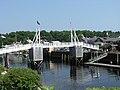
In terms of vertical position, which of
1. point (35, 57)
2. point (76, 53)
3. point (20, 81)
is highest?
point (76, 53)

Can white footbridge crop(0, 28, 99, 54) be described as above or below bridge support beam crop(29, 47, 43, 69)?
above

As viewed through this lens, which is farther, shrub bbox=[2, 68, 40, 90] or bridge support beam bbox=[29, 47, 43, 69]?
bridge support beam bbox=[29, 47, 43, 69]

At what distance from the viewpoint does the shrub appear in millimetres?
21484

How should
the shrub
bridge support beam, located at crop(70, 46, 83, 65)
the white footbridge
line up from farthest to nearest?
bridge support beam, located at crop(70, 46, 83, 65) → the white footbridge → the shrub

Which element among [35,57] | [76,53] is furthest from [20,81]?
[76,53]

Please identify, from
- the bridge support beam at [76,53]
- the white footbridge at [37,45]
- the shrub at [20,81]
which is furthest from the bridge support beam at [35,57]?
the shrub at [20,81]

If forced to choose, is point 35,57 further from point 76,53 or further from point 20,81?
point 20,81

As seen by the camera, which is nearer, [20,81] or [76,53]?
[20,81]

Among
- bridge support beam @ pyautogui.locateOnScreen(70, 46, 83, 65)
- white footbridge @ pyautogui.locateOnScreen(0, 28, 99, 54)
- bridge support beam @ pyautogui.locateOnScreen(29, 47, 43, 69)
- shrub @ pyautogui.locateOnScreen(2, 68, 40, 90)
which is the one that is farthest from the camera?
bridge support beam @ pyautogui.locateOnScreen(70, 46, 83, 65)

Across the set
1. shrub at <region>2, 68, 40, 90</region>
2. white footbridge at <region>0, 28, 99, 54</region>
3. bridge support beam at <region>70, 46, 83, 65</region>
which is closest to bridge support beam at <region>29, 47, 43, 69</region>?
white footbridge at <region>0, 28, 99, 54</region>

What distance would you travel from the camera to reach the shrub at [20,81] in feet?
70.5

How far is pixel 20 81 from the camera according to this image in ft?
70.2

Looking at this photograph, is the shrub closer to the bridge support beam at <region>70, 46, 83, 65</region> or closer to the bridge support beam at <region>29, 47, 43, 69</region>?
the bridge support beam at <region>29, 47, 43, 69</region>

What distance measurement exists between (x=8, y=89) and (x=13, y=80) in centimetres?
69
